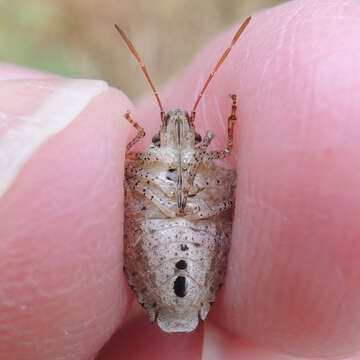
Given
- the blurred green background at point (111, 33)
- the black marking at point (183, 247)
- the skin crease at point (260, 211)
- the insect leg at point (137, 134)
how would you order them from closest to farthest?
the skin crease at point (260, 211) → the black marking at point (183, 247) → the insect leg at point (137, 134) → the blurred green background at point (111, 33)

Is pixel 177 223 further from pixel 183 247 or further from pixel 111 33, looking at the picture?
pixel 111 33

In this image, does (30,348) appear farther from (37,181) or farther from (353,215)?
(353,215)

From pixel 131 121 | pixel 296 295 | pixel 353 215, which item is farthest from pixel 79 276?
pixel 353 215

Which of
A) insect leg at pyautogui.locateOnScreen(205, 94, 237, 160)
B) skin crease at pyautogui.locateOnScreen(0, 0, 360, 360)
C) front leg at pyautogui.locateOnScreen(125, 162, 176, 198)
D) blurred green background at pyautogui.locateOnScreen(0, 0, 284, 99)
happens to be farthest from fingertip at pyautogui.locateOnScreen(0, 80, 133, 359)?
blurred green background at pyautogui.locateOnScreen(0, 0, 284, 99)

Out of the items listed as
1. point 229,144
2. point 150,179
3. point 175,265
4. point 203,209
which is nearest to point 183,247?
point 175,265

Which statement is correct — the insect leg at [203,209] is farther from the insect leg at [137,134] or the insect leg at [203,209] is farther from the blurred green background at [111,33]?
the blurred green background at [111,33]

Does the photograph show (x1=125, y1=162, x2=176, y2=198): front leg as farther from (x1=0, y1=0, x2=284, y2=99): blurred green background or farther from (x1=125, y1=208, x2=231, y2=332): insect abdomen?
(x1=0, y1=0, x2=284, y2=99): blurred green background

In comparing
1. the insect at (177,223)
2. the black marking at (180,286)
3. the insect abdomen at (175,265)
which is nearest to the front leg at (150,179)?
the insect at (177,223)

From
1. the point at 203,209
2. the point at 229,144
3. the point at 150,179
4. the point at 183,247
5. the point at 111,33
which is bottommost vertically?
the point at 183,247
